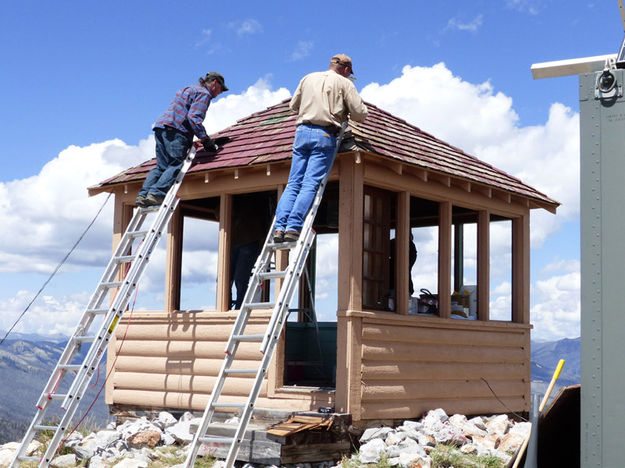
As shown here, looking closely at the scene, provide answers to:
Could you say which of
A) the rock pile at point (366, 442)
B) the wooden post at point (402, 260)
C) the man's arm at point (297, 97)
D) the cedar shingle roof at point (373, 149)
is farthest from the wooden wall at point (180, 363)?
the man's arm at point (297, 97)

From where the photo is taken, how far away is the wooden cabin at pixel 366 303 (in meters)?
9.28

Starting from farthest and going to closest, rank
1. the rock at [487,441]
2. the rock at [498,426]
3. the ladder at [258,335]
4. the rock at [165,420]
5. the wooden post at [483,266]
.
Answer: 1. the wooden post at [483,266]
2. the rock at [165,420]
3. the rock at [498,426]
4. the rock at [487,441]
5. the ladder at [258,335]

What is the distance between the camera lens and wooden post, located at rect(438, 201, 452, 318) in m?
10.5

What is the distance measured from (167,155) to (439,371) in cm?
431

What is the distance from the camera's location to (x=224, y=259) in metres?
10.4

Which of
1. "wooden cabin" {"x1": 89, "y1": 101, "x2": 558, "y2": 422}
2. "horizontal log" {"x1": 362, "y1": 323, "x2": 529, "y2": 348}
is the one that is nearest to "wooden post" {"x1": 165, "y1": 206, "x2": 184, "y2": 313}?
"wooden cabin" {"x1": 89, "y1": 101, "x2": 558, "y2": 422}

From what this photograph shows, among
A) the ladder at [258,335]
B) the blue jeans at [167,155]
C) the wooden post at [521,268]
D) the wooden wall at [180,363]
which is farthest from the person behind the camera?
the wooden post at [521,268]

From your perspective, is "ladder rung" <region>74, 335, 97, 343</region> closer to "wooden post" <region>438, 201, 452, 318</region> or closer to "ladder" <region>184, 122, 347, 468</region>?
"ladder" <region>184, 122, 347, 468</region>

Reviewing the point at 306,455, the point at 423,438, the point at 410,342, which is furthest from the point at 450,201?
the point at 306,455

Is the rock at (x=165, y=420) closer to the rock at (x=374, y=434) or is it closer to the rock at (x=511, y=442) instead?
the rock at (x=374, y=434)

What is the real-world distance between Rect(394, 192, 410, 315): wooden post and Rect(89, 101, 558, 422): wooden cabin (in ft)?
0.05

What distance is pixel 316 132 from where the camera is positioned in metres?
8.87

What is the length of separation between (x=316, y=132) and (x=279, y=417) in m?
3.11

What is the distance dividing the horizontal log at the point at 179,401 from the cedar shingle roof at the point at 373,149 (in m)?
2.75
